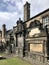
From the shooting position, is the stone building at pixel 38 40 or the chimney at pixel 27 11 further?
the chimney at pixel 27 11

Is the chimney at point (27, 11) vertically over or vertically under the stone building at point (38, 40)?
over

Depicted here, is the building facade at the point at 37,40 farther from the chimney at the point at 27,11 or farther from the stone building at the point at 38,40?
the chimney at the point at 27,11

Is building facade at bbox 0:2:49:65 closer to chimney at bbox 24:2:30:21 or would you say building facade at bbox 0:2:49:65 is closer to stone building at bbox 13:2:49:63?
stone building at bbox 13:2:49:63

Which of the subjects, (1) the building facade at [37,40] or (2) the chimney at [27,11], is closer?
(1) the building facade at [37,40]

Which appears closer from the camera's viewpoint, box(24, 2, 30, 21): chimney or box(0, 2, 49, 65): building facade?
box(0, 2, 49, 65): building facade

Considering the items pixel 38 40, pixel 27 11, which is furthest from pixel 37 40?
pixel 27 11

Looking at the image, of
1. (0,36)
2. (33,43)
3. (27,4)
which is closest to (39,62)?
(33,43)

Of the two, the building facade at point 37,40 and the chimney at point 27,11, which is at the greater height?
the chimney at point 27,11

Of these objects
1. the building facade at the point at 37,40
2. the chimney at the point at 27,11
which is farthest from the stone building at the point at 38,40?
the chimney at the point at 27,11

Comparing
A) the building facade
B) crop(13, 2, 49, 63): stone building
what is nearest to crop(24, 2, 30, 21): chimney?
the building facade

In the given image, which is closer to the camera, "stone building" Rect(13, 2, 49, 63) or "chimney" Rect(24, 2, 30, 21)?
"stone building" Rect(13, 2, 49, 63)

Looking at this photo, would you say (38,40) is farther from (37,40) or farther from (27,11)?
(27,11)

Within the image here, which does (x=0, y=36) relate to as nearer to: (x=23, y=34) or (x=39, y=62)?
(x=23, y=34)

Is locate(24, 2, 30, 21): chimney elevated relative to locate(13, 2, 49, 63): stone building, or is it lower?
elevated
